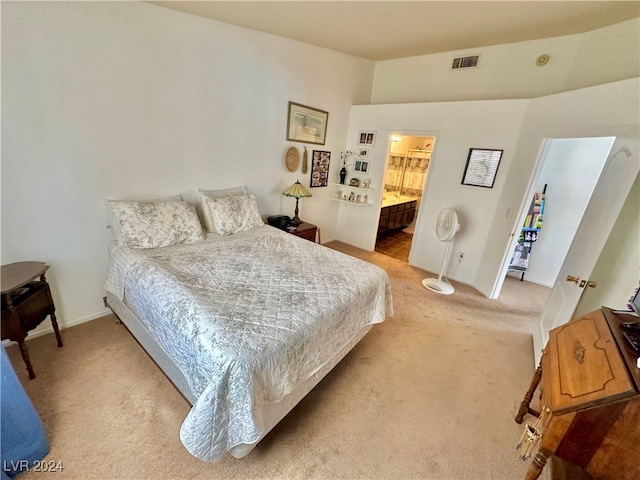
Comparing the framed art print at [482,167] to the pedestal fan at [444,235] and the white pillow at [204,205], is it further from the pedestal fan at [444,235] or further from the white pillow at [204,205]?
the white pillow at [204,205]

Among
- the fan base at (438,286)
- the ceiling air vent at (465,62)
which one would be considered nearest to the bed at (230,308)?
the fan base at (438,286)

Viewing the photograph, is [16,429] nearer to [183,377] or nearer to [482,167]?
[183,377]

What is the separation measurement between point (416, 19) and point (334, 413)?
11.4 feet

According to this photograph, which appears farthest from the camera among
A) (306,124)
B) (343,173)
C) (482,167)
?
(343,173)

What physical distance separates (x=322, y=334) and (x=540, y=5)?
126 inches

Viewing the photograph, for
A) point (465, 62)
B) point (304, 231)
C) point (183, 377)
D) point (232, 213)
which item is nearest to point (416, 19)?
point (465, 62)

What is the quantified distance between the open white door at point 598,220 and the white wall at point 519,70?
4.24 ft

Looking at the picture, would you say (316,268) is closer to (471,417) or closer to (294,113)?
(471,417)

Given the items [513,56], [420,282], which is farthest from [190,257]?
[513,56]

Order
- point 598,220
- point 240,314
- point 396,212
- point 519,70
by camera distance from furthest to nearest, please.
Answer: point 396,212, point 519,70, point 598,220, point 240,314

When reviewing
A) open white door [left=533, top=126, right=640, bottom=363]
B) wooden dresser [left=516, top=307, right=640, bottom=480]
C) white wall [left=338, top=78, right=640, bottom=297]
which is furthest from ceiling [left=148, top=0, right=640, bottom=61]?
wooden dresser [left=516, top=307, right=640, bottom=480]

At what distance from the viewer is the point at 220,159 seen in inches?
116

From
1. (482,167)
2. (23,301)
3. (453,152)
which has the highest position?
(453,152)

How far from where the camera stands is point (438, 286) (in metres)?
3.52
